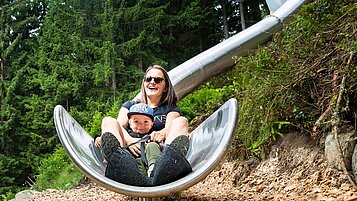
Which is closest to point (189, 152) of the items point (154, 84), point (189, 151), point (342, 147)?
point (189, 151)

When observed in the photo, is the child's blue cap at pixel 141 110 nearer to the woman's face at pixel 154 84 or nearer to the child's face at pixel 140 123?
the child's face at pixel 140 123

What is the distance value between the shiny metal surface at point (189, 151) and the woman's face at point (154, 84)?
0.37 m

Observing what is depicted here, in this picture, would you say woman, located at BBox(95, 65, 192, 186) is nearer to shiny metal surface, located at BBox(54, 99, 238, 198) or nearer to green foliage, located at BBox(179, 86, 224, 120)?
shiny metal surface, located at BBox(54, 99, 238, 198)

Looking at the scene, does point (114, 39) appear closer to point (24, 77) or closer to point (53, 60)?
point (53, 60)

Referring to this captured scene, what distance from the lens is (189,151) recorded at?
2232mm

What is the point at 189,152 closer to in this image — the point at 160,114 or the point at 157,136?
the point at 157,136

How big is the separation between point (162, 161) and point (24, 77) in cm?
1095

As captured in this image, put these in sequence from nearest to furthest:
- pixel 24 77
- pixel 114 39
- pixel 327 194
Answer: pixel 327 194
pixel 114 39
pixel 24 77

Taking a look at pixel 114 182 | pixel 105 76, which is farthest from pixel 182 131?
pixel 105 76

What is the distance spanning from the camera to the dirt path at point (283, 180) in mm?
2307

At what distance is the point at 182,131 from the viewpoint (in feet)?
7.45

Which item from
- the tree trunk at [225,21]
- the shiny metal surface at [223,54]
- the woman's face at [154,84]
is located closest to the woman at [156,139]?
the woman's face at [154,84]

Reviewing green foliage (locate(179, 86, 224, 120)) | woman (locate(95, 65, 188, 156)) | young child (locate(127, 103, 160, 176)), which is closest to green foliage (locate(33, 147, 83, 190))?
A: green foliage (locate(179, 86, 224, 120))

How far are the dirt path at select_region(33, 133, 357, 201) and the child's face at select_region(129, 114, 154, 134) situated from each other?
514 millimetres
